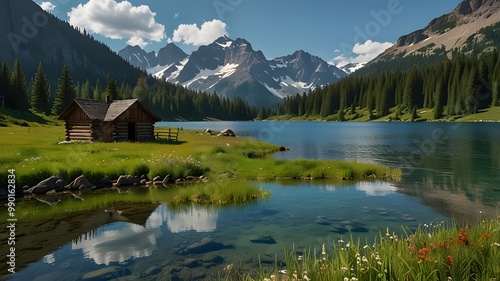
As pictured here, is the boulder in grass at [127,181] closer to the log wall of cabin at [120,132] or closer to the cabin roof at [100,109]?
the cabin roof at [100,109]

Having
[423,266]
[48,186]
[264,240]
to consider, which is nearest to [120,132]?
[48,186]

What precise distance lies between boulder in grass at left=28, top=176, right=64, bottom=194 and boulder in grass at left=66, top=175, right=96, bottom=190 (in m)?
0.59

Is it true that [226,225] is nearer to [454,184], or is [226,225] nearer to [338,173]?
[338,173]

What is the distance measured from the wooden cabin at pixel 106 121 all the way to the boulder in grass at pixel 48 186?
27.9m

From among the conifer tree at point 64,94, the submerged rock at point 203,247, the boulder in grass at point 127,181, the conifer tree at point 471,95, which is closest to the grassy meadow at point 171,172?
the boulder in grass at point 127,181

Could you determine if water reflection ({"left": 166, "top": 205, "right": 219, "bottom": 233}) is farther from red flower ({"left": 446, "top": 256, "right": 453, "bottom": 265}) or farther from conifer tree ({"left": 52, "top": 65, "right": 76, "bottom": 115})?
conifer tree ({"left": 52, "top": 65, "right": 76, "bottom": 115})

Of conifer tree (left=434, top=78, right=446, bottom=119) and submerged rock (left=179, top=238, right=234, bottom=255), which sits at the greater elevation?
conifer tree (left=434, top=78, right=446, bottom=119)

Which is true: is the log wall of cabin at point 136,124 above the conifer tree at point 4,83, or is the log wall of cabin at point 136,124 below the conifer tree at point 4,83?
below

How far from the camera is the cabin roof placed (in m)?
51.1

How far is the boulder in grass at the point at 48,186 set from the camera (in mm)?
22656

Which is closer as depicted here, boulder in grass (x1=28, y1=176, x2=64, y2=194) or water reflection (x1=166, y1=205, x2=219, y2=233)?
water reflection (x1=166, y1=205, x2=219, y2=233)

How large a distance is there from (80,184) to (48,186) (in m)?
2.06

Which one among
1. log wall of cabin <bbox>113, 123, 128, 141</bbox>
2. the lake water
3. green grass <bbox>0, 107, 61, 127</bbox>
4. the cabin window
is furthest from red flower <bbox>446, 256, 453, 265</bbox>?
green grass <bbox>0, 107, 61, 127</bbox>

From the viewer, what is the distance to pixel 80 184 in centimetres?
2444
